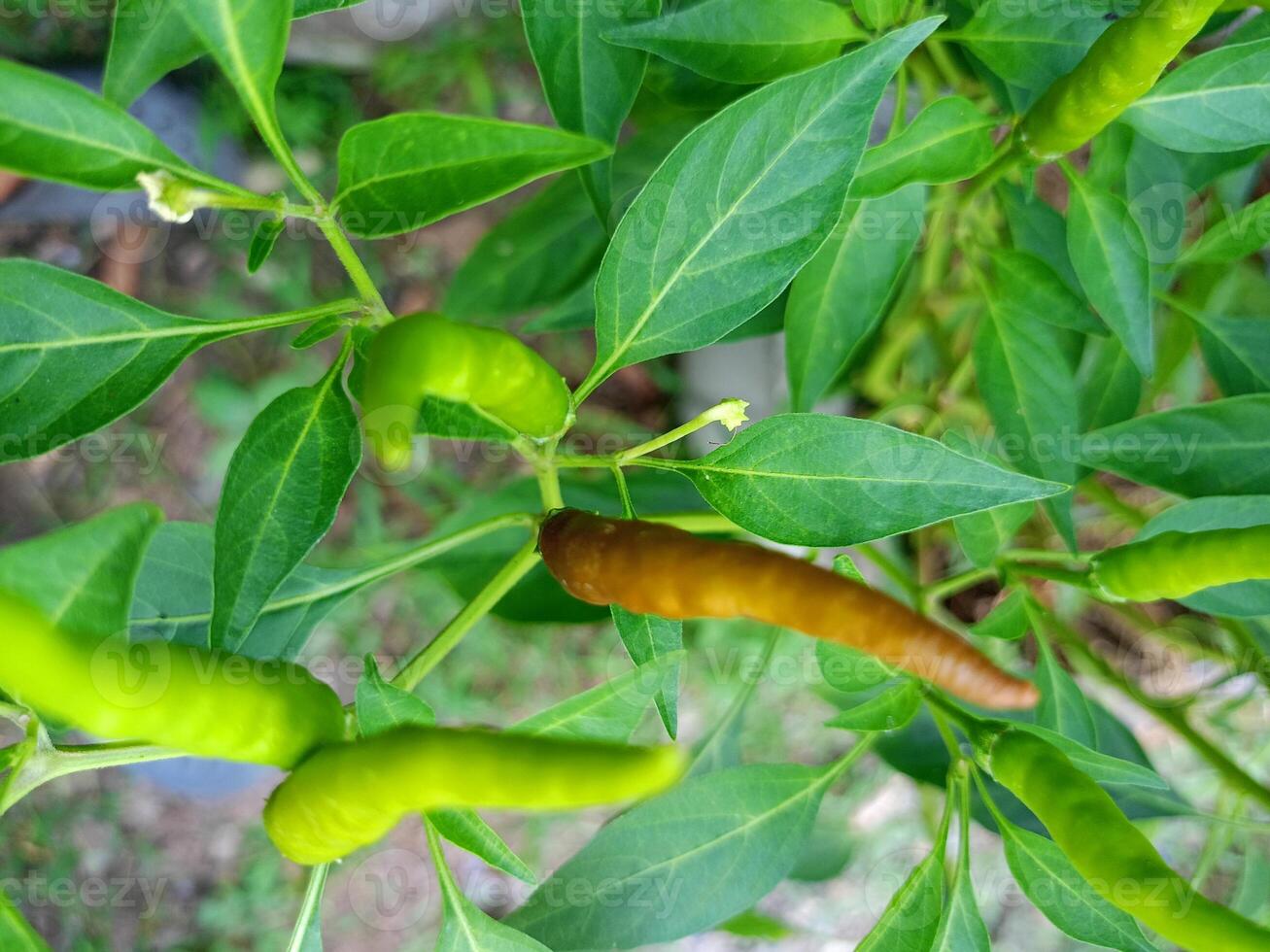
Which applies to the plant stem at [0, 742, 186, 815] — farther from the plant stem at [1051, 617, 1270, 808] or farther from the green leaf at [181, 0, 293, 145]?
the plant stem at [1051, 617, 1270, 808]

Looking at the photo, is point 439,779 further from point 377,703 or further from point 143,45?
point 143,45

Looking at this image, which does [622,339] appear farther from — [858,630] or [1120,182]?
[1120,182]

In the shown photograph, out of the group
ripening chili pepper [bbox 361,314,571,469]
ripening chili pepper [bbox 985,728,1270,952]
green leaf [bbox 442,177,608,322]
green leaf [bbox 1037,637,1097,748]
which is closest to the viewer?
ripening chili pepper [bbox 361,314,571,469]

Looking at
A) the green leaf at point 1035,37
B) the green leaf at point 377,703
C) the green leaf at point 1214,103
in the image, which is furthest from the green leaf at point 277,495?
the green leaf at point 1214,103

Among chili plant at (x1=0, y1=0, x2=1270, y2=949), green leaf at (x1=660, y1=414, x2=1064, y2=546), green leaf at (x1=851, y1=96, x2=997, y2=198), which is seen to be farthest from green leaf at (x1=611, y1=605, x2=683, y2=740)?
green leaf at (x1=851, y1=96, x2=997, y2=198)

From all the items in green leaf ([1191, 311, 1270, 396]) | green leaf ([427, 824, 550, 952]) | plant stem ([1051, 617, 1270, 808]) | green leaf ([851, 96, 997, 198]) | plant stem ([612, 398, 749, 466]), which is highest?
green leaf ([851, 96, 997, 198])

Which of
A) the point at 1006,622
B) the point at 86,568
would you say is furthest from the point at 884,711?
the point at 86,568

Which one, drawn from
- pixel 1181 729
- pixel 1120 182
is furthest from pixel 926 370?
pixel 1181 729
